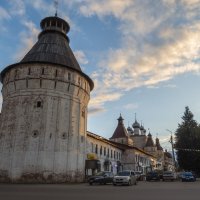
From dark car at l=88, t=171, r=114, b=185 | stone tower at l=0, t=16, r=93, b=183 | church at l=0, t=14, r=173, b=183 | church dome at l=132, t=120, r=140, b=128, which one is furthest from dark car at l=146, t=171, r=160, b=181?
church dome at l=132, t=120, r=140, b=128

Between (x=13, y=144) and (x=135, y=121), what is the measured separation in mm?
85767

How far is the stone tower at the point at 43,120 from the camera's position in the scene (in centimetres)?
2931

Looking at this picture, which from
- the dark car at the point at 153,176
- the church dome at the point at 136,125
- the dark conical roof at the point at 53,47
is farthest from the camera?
the church dome at the point at 136,125

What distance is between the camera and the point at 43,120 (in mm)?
30484

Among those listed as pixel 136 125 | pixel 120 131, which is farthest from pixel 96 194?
pixel 136 125

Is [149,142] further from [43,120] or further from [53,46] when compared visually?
[43,120]

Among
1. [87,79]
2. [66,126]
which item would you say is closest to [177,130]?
[87,79]

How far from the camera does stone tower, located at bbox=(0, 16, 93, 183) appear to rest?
2931 cm

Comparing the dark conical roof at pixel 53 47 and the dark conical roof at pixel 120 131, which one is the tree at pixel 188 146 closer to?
the dark conical roof at pixel 53 47

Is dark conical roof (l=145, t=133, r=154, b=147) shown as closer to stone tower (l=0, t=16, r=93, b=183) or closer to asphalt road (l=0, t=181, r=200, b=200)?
stone tower (l=0, t=16, r=93, b=183)

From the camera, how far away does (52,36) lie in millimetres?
38094

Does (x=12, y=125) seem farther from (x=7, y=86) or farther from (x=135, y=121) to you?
(x=135, y=121)

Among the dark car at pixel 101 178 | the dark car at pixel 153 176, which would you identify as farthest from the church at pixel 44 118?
the dark car at pixel 153 176

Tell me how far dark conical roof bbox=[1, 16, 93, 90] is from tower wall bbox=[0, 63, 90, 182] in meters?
1.15
